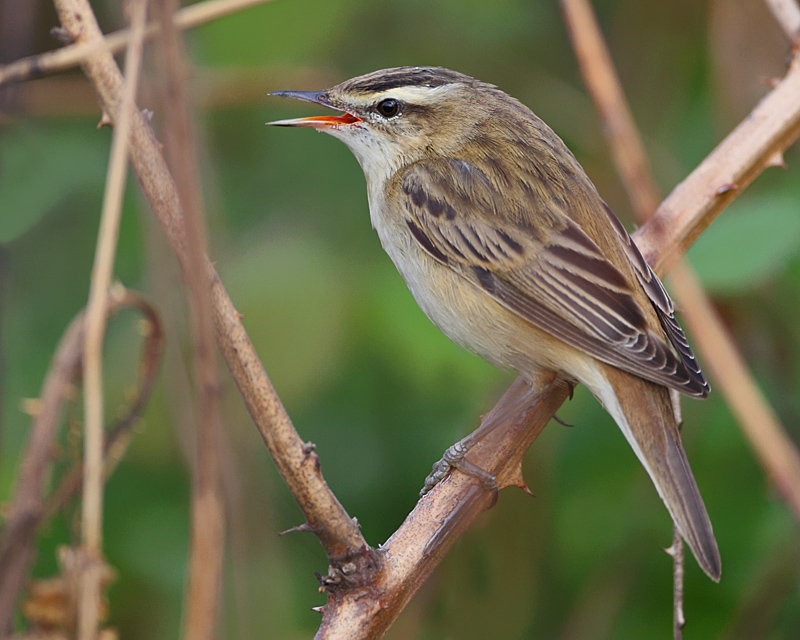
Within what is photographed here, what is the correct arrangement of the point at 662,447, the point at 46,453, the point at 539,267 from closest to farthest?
the point at 46,453
the point at 662,447
the point at 539,267

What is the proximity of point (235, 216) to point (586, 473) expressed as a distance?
2123 mm

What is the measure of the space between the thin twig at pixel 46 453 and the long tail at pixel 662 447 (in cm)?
141

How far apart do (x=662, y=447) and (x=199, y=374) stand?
65.1 inches

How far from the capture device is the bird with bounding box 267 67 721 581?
2.63 meters

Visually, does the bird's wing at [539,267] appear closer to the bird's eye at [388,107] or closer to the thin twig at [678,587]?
the bird's eye at [388,107]

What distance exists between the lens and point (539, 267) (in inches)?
110

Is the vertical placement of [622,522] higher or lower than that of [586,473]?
lower

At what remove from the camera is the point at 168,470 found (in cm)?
357

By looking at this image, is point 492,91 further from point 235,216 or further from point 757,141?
point 235,216

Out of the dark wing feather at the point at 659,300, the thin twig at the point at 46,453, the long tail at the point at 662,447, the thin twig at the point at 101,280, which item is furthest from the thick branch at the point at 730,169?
the thin twig at the point at 101,280

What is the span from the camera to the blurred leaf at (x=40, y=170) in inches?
137

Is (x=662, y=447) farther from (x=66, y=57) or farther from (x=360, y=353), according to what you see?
(x=66, y=57)

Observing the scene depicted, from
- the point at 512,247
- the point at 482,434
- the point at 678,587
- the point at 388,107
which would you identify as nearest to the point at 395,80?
the point at 388,107

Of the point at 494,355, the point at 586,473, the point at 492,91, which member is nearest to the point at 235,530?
the point at 494,355
